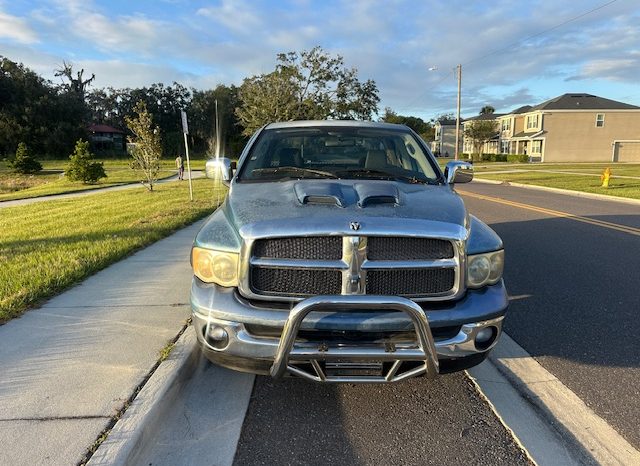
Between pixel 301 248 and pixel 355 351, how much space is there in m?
0.64

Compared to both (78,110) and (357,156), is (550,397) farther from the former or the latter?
(78,110)

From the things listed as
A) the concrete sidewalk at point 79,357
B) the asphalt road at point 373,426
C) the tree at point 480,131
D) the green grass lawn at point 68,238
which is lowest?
the asphalt road at point 373,426

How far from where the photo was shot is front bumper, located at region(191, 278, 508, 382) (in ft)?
8.70

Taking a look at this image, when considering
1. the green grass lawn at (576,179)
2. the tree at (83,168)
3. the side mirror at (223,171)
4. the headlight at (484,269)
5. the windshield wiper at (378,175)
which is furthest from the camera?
the tree at (83,168)

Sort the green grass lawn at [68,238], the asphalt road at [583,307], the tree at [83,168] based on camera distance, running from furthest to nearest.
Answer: the tree at [83,168] → the green grass lawn at [68,238] → the asphalt road at [583,307]

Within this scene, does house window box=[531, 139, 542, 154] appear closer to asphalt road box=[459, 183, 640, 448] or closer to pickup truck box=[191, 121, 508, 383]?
asphalt road box=[459, 183, 640, 448]

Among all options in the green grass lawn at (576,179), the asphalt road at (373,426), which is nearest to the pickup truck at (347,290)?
the asphalt road at (373,426)

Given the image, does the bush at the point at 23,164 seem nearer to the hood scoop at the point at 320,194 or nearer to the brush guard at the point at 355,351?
the hood scoop at the point at 320,194

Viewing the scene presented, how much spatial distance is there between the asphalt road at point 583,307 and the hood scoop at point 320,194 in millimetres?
2095

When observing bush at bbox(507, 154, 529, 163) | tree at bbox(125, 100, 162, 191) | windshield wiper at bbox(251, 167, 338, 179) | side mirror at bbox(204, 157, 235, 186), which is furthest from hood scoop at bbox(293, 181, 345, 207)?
bush at bbox(507, 154, 529, 163)

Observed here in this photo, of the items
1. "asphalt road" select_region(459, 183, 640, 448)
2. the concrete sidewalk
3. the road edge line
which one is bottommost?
the road edge line

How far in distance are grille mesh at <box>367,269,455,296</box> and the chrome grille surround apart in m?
0.03

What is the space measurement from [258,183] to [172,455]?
203cm

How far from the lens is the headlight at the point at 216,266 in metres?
2.93
